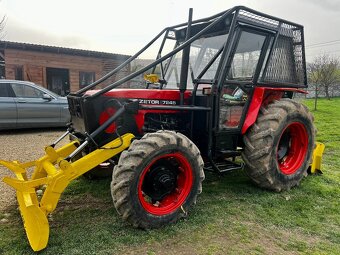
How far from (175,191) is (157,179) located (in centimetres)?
31

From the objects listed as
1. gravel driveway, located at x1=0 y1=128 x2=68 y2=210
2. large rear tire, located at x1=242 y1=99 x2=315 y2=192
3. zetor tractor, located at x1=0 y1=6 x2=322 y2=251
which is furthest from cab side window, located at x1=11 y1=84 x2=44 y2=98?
large rear tire, located at x1=242 y1=99 x2=315 y2=192

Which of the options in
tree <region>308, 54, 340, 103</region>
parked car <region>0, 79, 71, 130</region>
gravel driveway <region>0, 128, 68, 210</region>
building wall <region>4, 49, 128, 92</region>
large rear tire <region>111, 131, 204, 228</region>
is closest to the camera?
large rear tire <region>111, 131, 204, 228</region>

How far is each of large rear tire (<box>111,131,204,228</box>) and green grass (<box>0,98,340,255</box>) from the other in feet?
0.56

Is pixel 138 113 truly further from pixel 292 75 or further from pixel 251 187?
pixel 292 75

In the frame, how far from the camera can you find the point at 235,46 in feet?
13.7

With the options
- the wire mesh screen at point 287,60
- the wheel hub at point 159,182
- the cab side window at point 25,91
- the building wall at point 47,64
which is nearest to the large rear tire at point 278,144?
the wire mesh screen at point 287,60

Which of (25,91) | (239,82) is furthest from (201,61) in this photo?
(25,91)

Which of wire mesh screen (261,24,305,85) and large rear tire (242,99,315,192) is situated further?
wire mesh screen (261,24,305,85)

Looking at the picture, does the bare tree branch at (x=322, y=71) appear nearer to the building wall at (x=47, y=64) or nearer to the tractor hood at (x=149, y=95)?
the building wall at (x=47, y=64)

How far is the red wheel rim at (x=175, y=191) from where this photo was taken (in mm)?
3527

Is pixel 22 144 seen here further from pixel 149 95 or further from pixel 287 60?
pixel 287 60

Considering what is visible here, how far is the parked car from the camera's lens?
9.02 m

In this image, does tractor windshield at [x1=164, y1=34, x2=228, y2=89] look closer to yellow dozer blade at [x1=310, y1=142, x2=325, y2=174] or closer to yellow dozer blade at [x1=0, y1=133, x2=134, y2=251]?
yellow dozer blade at [x1=0, y1=133, x2=134, y2=251]

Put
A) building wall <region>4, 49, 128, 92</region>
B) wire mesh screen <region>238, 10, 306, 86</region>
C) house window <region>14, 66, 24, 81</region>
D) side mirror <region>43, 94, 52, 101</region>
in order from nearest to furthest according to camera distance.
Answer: wire mesh screen <region>238, 10, 306, 86</region>
side mirror <region>43, 94, 52, 101</region>
building wall <region>4, 49, 128, 92</region>
house window <region>14, 66, 24, 81</region>
